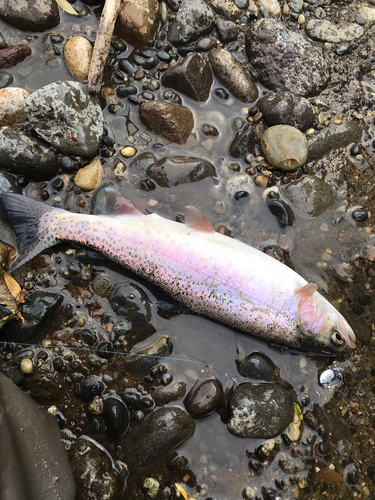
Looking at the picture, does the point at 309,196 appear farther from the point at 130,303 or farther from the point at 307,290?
the point at 130,303

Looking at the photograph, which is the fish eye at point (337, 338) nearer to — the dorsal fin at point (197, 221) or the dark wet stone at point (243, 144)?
the dorsal fin at point (197, 221)

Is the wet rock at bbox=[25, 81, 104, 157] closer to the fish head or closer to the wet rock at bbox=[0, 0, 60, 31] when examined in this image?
the wet rock at bbox=[0, 0, 60, 31]

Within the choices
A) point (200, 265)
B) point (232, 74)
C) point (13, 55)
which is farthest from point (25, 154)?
point (232, 74)

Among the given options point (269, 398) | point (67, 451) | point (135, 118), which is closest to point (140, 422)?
point (67, 451)

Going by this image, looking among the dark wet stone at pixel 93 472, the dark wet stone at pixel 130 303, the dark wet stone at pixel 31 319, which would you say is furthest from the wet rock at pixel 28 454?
the dark wet stone at pixel 130 303

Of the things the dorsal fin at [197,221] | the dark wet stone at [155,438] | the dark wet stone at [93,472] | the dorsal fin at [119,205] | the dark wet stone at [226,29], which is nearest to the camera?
the dark wet stone at [93,472]

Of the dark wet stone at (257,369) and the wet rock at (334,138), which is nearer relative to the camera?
the dark wet stone at (257,369)
